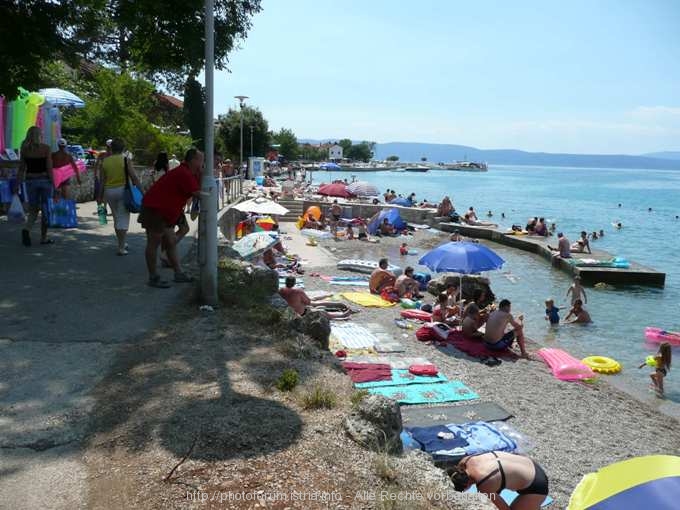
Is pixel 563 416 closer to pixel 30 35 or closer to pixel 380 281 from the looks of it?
pixel 380 281

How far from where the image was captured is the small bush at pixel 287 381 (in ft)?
13.7

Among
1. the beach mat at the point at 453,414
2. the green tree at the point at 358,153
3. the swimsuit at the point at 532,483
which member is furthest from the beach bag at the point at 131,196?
the green tree at the point at 358,153

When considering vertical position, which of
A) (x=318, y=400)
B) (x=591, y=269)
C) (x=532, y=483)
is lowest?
(x=591, y=269)

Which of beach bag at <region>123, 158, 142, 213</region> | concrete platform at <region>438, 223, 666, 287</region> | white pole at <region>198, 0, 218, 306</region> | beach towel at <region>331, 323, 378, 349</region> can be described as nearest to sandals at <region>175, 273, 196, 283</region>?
white pole at <region>198, 0, 218, 306</region>

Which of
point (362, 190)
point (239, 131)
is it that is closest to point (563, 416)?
point (362, 190)

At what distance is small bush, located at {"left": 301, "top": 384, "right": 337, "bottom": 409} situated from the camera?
3.93 metres

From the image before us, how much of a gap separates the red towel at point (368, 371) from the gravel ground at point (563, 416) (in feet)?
3.46

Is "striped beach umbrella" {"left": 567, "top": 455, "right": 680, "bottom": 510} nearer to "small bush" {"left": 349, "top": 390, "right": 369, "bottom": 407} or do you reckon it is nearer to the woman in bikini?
the woman in bikini

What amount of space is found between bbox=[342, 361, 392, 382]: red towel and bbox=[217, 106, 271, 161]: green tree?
5141 cm

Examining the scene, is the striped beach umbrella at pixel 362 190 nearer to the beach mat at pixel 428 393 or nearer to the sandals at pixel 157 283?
the beach mat at pixel 428 393

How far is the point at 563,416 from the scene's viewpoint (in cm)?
770

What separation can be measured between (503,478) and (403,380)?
3.95 m

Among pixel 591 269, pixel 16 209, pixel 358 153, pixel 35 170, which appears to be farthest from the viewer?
pixel 358 153

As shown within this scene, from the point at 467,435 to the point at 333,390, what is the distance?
2.39 m
